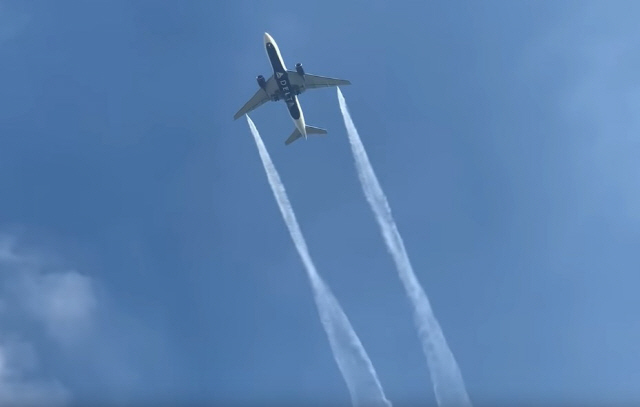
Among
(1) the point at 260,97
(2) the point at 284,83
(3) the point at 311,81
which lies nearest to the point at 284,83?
(2) the point at 284,83

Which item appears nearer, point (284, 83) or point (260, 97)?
point (284, 83)

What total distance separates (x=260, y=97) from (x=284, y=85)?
7.40m

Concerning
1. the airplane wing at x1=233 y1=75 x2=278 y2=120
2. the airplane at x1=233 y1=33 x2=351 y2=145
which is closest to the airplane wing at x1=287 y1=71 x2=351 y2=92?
the airplane at x1=233 y1=33 x2=351 y2=145

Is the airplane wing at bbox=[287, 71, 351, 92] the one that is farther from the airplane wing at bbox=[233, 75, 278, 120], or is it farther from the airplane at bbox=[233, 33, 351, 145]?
the airplane wing at bbox=[233, 75, 278, 120]

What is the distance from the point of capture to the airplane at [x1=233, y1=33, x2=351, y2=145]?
461 ft

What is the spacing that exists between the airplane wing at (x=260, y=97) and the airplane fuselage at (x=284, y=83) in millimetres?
1837

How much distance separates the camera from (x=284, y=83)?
144 m

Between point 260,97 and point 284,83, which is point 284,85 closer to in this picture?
point 284,83

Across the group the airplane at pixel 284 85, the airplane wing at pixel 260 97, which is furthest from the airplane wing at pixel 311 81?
the airplane wing at pixel 260 97

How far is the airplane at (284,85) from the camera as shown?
140625mm

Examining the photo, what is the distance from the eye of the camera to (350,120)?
465 feet

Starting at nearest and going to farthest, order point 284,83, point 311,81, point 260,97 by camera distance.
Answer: point 284,83 → point 311,81 → point 260,97

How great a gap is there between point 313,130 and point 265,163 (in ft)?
44.8

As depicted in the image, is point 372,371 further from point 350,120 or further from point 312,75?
point 312,75
